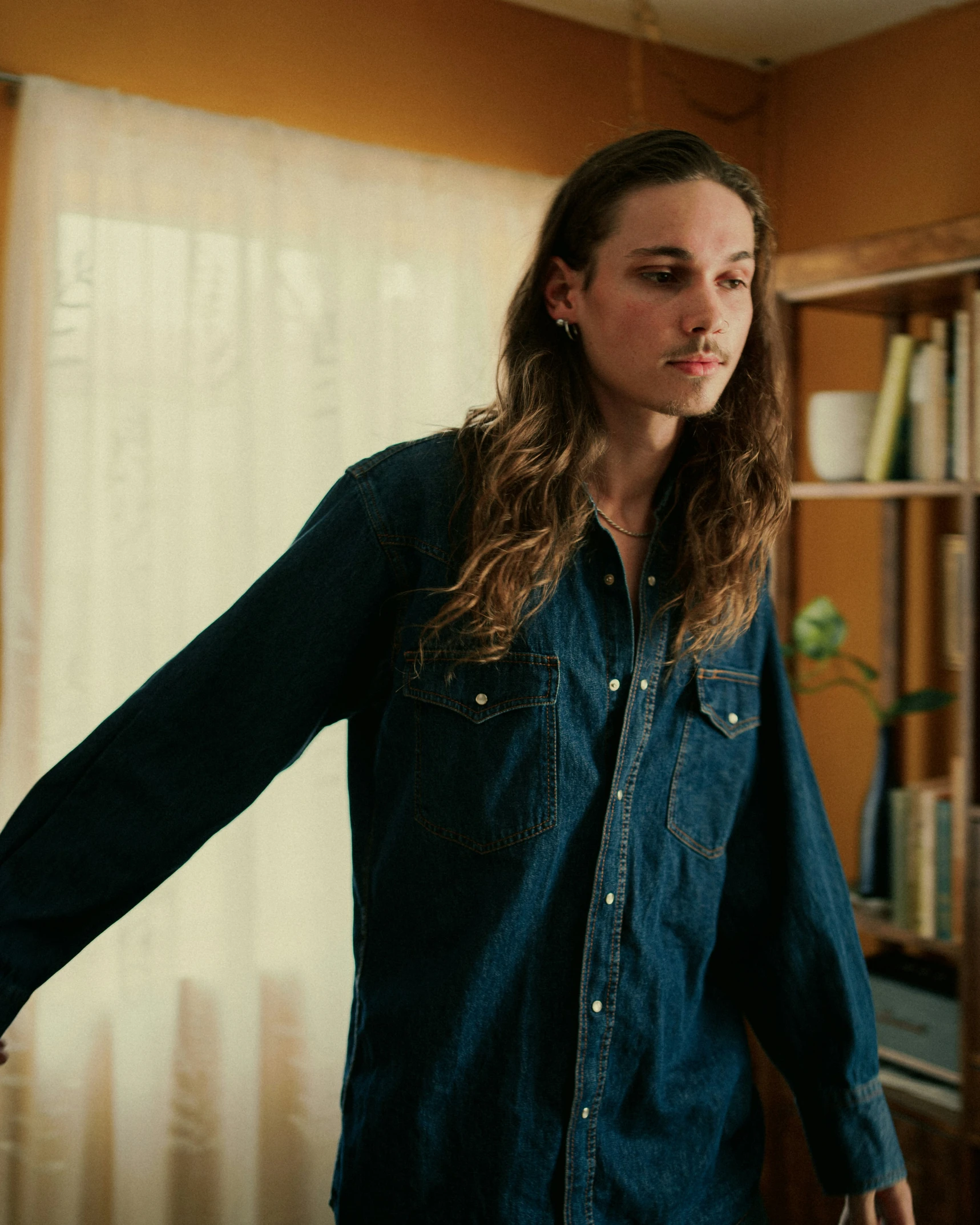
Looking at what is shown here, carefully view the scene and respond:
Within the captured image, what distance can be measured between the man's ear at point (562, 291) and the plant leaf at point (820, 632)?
136cm

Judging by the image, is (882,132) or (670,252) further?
(882,132)

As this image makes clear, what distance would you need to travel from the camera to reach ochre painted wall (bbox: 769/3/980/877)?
8.10 feet

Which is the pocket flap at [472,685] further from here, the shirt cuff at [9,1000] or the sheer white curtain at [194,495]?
the sheer white curtain at [194,495]

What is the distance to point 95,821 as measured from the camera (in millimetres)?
894

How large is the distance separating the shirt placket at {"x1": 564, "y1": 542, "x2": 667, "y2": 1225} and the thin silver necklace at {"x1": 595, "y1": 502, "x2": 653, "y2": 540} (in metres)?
0.10

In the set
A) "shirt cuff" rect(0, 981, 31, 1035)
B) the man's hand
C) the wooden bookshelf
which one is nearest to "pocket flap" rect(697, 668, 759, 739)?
the man's hand

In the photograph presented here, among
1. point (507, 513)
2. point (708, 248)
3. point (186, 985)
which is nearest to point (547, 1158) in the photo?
point (507, 513)

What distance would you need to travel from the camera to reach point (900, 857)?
216cm

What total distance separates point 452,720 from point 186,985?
1.37 m

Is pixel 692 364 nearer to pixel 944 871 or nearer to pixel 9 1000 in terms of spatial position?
pixel 9 1000

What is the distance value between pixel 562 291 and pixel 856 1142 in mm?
907

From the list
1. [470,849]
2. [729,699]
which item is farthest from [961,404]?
[470,849]

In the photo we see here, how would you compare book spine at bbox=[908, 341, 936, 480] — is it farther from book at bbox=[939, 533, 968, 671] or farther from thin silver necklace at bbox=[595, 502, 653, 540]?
thin silver necklace at bbox=[595, 502, 653, 540]

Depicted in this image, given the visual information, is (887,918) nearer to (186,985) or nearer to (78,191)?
(186,985)
